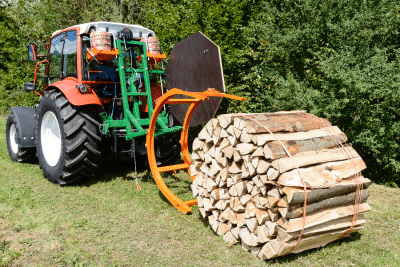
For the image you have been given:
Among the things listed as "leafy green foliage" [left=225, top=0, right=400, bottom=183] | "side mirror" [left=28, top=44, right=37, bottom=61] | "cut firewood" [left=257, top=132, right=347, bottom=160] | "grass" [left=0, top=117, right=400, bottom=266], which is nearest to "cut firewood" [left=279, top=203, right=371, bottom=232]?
"grass" [left=0, top=117, right=400, bottom=266]

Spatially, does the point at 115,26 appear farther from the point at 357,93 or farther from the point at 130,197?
the point at 357,93

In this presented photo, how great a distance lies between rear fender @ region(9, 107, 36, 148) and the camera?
5.80 metres

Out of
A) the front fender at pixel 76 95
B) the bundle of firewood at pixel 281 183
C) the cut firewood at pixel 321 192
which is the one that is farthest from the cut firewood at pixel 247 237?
the front fender at pixel 76 95

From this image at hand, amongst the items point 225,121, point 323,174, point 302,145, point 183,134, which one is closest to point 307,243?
point 323,174

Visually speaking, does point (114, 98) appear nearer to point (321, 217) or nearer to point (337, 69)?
point (321, 217)

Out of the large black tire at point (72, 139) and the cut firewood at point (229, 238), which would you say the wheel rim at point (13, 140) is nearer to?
the large black tire at point (72, 139)

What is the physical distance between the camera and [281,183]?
279 centimetres

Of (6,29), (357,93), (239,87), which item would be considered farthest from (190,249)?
(6,29)

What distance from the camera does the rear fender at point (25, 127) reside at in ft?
19.0

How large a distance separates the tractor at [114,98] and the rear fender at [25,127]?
4 centimetres

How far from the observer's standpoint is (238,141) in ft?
10.9

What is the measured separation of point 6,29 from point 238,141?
14.8 m

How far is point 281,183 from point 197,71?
8.07ft

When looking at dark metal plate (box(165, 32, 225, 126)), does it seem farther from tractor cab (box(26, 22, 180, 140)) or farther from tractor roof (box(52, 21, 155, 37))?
tractor roof (box(52, 21, 155, 37))
